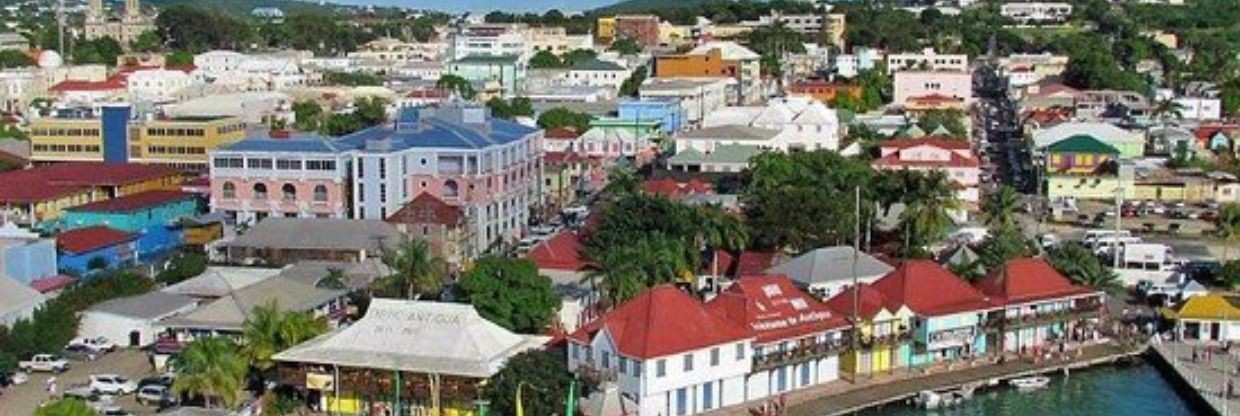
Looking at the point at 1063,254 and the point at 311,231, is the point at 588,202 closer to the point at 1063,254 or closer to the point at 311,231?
the point at 311,231

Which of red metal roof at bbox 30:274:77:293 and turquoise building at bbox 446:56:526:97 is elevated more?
turquoise building at bbox 446:56:526:97

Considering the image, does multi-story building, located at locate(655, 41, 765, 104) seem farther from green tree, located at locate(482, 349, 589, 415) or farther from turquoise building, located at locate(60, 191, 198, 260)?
green tree, located at locate(482, 349, 589, 415)

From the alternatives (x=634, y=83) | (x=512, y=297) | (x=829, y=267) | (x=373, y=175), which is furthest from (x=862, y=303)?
(x=634, y=83)

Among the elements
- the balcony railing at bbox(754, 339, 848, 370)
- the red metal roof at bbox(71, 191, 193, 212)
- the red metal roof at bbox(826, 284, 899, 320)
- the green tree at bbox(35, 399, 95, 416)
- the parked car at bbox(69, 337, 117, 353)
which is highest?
the red metal roof at bbox(71, 191, 193, 212)

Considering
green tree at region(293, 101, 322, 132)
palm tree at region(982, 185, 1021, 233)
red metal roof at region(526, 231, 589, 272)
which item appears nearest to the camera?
red metal roof at region(526, 231, 589, 272)

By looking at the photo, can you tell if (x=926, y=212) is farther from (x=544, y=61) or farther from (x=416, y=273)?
(x=544, y=61)

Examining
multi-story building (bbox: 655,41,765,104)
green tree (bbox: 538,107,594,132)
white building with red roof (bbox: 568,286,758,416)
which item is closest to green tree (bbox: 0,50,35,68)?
multi-story building (bbox: 655,41,765,104)

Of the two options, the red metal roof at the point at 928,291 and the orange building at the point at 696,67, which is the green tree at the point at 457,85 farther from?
the red metal roof at the point at 928,291
